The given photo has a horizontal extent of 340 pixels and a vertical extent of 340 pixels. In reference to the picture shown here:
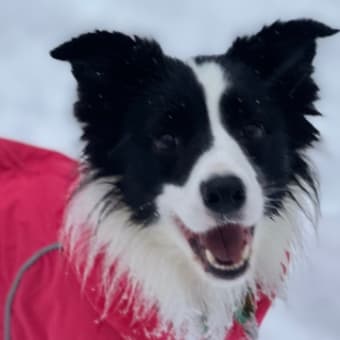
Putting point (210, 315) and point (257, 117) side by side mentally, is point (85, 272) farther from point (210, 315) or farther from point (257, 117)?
point (257, 117)

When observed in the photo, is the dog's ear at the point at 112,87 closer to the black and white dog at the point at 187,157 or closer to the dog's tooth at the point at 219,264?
the black and white dog at the point at 187,157

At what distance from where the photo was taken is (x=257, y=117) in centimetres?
248

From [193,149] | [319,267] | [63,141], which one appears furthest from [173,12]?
[193,149]

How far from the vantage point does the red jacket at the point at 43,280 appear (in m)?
2.43

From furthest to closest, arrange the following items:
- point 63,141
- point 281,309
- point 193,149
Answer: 1. point 63,141
2. point 281,309
3. point 193,149

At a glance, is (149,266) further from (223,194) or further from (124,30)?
(124,30)

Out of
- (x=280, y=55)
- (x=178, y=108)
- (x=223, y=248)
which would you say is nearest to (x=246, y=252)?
(x=223, y=248)

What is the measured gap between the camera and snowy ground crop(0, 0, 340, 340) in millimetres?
4293

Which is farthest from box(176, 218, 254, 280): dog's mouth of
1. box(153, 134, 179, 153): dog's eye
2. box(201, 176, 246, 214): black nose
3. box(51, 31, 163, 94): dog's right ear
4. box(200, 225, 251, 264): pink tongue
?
box(51, 31, 163, 94): dog's right ear

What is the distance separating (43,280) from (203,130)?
0.73 metres

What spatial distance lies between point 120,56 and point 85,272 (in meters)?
0.68

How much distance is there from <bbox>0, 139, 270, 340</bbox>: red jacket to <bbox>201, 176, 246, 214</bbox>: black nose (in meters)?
0.48

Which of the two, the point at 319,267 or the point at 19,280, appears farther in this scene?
the point at 319,267

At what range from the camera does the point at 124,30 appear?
5.08 meters
